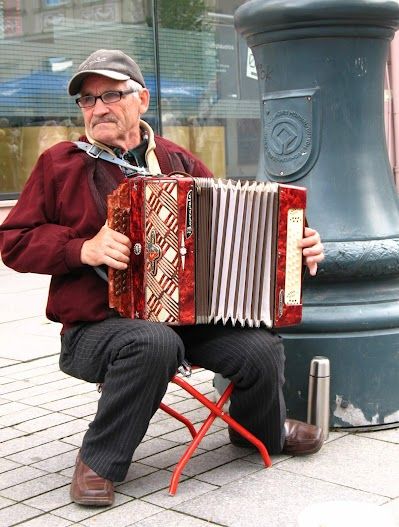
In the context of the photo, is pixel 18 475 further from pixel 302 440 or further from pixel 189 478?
pixel 302 440

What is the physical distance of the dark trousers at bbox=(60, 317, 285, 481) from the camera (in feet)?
10.7

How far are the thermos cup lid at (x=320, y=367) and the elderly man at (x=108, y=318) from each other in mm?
227

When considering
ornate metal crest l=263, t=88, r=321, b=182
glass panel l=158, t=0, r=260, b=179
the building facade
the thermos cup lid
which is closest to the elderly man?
the thermos cup lid

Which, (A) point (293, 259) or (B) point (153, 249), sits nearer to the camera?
(B) point (153, 249)

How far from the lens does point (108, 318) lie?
3.42 m

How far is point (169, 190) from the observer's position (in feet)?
10.6

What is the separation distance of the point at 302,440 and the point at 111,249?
42.2 inches

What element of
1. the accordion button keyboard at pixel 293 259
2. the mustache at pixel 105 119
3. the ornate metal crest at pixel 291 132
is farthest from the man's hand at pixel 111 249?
the ornate metal crest at pixel 291 132

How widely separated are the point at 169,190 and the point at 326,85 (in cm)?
107

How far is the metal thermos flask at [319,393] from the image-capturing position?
3.79m

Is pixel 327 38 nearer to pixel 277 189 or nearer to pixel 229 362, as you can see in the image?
pixel 277 189

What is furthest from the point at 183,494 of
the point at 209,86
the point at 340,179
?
the point at 209,86

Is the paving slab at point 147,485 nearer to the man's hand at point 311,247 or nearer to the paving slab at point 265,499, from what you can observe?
the paving slab at point 265,499

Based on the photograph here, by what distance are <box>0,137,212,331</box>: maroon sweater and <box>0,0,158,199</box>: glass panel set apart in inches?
250
